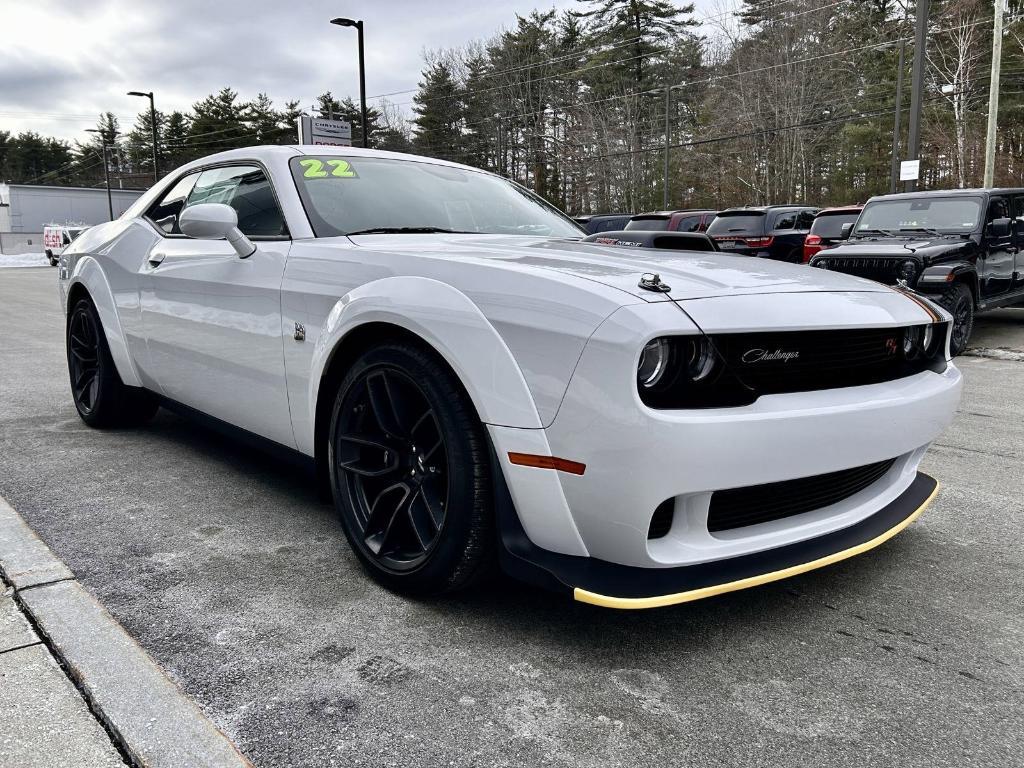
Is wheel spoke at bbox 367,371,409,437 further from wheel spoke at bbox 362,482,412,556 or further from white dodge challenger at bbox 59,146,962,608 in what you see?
wheel spoke at bbox 362,482,412,556

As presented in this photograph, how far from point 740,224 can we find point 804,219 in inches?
77.2

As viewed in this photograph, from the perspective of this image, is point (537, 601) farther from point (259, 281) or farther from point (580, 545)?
point (259, 281)

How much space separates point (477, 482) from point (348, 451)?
63 centimetres

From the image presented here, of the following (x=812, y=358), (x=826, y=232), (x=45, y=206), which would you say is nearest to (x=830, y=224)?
(x=826, y=232)

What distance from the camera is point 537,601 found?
246 centimetres

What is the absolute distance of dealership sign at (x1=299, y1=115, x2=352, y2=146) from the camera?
90.7 feet

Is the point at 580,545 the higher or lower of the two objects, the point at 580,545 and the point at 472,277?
the lower

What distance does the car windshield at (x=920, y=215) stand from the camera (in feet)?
29.6

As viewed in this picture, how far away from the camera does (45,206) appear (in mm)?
57875

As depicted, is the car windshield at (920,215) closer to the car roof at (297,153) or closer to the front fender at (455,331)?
the car roof at (297,153)

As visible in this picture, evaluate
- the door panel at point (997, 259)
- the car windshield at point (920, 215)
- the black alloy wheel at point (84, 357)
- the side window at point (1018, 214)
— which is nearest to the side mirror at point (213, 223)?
the black alloy wheel at point (84, 357)

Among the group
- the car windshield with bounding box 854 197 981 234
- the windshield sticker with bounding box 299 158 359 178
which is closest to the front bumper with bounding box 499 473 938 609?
the windshield sticker with bounding box 299 158 359 178

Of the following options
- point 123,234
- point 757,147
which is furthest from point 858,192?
point 123,234

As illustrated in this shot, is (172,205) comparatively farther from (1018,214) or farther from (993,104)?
(993,104)
